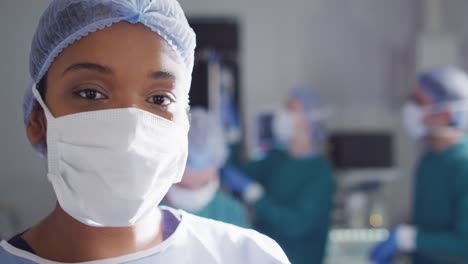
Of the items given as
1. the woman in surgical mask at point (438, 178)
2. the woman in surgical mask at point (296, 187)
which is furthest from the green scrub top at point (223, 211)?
the woman in surgical mask at point (438, 178)

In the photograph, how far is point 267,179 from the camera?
9.52ft

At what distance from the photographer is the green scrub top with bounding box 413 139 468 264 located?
2.00 meters

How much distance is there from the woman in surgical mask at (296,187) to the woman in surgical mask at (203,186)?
0.44 metres

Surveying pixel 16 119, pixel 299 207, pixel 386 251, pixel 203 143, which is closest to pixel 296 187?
pixel 299 207

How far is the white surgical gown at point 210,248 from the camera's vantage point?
89 centimetres

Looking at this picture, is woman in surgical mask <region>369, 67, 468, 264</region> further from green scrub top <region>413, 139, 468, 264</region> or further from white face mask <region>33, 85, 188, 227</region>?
white face mask <region>33, 85, 188, 227</region>

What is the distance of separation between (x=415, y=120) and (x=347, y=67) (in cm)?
161

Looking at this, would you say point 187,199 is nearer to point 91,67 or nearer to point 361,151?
point 91,67

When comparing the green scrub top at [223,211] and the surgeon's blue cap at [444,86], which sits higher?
the surgeon's blue cap at [444,86]

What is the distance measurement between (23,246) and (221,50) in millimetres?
2930

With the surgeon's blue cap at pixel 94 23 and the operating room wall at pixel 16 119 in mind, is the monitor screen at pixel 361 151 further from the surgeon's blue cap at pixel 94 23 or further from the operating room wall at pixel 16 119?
the surgeon's blue cap at pixel 94 23

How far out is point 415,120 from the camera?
2.34 meters

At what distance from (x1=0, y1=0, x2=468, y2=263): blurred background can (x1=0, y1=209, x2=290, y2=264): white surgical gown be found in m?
2.45

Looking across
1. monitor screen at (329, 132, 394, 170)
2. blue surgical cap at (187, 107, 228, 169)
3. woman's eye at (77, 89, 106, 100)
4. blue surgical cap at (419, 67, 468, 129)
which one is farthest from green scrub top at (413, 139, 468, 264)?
woman's eye at (77, 89, 106, 100)
